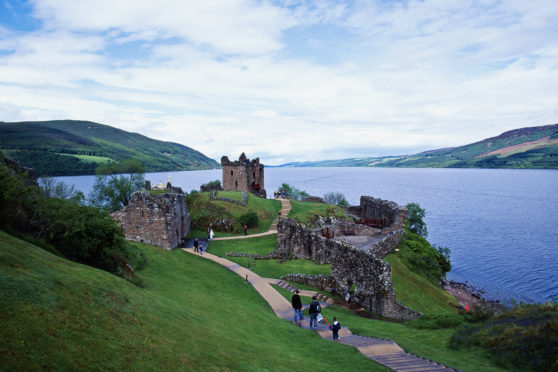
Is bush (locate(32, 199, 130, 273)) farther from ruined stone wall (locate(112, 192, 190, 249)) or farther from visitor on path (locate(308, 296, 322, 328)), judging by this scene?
ruined stone wall (locate(112, 192, 190, 249))

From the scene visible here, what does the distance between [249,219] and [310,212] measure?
10904mm

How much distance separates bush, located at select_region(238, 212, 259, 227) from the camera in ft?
162

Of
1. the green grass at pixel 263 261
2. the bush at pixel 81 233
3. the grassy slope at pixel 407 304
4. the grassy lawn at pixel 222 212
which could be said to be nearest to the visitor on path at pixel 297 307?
the grassy slope at pixel 407 304

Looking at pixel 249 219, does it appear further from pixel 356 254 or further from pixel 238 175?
pixel 238 175

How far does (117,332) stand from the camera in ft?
31.9

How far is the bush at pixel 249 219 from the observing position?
4950 centimetres

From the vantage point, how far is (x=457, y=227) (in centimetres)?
8219

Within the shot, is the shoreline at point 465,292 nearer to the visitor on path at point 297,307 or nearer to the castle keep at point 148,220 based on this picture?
the visitor on path at point 297,307

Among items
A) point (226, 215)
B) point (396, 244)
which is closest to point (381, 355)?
point (396, 244)

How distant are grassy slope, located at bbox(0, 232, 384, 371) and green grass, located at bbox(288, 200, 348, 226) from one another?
3248cm

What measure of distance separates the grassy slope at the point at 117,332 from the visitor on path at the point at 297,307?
135 cm

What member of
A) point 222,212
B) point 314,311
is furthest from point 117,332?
point 222,212

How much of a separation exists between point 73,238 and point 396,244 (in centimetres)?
3279

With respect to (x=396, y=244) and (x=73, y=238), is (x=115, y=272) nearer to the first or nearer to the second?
(x=73, y=238)
